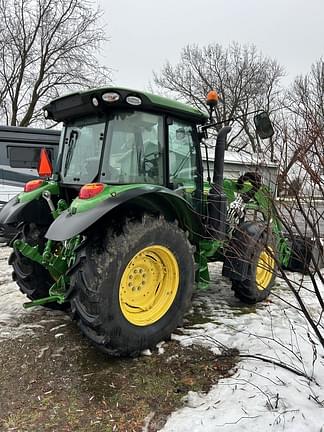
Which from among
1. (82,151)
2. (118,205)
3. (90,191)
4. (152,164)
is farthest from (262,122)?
(82,151)

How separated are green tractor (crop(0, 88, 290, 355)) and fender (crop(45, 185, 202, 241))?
0.04 feet

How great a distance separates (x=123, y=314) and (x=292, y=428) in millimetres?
1485

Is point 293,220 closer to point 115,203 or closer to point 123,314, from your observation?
point 115,203

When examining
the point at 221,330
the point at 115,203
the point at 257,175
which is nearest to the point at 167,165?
the point at 115,203

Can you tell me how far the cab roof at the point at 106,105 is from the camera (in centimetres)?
344

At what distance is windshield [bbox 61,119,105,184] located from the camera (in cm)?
377

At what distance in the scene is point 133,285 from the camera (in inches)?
140

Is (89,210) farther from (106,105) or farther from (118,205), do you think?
(106,105)

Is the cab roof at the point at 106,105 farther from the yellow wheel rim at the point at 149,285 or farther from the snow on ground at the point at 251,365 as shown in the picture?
the snow on ground at the point at 251,365

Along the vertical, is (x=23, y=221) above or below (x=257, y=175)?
below

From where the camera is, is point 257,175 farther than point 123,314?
No

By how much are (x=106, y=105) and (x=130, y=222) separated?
107 cm

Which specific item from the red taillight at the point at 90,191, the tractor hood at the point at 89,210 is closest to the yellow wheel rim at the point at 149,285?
the tractor hood at the point at 89,210

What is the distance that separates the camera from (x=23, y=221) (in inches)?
163
